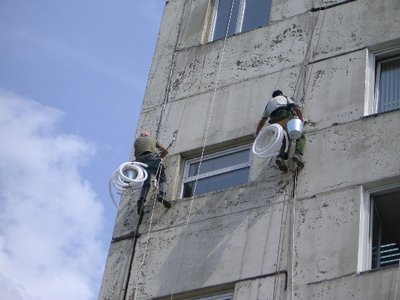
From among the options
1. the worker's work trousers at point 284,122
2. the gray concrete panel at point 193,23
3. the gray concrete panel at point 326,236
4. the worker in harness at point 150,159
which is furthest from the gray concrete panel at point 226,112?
the gray concrete panel at point 326,236

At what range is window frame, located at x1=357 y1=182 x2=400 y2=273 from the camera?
14750mm

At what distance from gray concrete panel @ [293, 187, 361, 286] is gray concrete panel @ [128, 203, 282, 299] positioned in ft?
1.33

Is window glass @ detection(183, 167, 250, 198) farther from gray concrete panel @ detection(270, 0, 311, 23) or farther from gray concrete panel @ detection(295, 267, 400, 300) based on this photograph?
gray concrete panel @ detection(270, 0, 311, 23)

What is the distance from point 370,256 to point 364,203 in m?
0.91

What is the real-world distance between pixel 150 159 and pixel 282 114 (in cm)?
240

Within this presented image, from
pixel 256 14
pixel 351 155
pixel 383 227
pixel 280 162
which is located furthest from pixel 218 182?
pixel 256 14

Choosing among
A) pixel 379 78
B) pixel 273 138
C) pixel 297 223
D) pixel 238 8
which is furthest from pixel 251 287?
pixel 238 8

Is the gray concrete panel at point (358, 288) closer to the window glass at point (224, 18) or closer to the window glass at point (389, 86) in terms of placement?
the window glass at point (389, 86)

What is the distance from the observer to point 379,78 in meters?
17.4

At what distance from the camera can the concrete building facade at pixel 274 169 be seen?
1518 cm

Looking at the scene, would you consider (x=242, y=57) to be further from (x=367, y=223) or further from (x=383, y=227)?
(x=367, y=223)

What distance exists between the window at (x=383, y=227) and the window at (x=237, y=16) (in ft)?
16.3

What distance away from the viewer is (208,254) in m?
16.1

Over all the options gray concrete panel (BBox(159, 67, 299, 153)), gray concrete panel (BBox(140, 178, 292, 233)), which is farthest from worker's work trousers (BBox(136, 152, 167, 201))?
gray concrete panel (BBox(159, 67, 299, 153))
